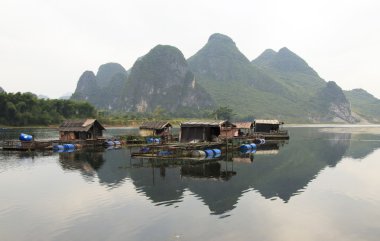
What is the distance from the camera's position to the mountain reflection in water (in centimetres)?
2817

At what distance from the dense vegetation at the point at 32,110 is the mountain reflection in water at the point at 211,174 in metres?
83.1

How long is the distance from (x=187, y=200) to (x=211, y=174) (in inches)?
443

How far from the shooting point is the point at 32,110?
439ft

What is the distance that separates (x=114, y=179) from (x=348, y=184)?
78.0ft

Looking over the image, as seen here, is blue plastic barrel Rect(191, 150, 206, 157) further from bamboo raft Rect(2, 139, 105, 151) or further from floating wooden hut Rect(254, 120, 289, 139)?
floating wooden hut Rect(254, 120, 289, 139)

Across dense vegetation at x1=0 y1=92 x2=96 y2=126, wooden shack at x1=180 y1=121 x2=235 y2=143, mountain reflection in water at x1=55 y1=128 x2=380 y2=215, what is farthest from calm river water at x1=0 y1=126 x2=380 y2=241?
dense vegetation at x1=0 y1=92 x2=96 y2=126

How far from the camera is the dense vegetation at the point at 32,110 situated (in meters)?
124

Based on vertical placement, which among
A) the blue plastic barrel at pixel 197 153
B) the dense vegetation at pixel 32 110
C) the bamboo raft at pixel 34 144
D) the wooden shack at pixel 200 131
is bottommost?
the blue plastic barrel at pixel 197 153

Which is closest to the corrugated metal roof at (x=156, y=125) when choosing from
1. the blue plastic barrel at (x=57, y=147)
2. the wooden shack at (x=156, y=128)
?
the wooden shack at (x=156, y=128)

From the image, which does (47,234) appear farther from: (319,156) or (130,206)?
(319,156)

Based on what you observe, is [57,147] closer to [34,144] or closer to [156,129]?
[34,144]

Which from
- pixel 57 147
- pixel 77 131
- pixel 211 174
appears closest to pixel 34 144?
pixel 57 147

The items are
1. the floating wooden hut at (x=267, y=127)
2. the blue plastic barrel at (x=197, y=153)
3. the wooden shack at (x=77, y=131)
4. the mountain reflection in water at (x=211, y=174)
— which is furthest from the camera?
the floating wooden hut at (x=267, y=127)

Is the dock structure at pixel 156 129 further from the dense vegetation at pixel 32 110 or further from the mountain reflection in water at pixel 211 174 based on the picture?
the dense vegetation at pixel 32 110
